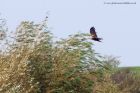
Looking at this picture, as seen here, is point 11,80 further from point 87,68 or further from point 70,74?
point 87,68

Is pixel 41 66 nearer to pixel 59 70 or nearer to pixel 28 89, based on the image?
pixel 59 70

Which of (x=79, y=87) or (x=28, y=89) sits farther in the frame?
(x=79, y=87)

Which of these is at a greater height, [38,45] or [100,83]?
[38,45]

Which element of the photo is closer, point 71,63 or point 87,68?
point 71,63

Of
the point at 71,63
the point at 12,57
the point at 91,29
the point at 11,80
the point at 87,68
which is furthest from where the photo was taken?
the point at 87,68

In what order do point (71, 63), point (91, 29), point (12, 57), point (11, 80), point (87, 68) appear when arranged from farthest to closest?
point (87, 68) → point (71, 63) → point (91, 29) → point (12, 57) → point (11, 80)

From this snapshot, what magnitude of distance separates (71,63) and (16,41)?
6.33ft

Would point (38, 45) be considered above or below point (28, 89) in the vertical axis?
above

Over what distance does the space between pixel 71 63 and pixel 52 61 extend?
65 centimetres

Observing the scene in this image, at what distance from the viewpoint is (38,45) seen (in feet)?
64.7

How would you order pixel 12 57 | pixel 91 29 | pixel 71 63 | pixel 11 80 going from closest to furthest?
pixel 11 80, pixel 12 57, pixel 91 29, pixel 71 63

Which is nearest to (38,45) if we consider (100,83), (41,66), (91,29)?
(41,66)

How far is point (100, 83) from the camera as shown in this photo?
874 inches

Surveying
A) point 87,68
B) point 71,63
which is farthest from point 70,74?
point 87,68
